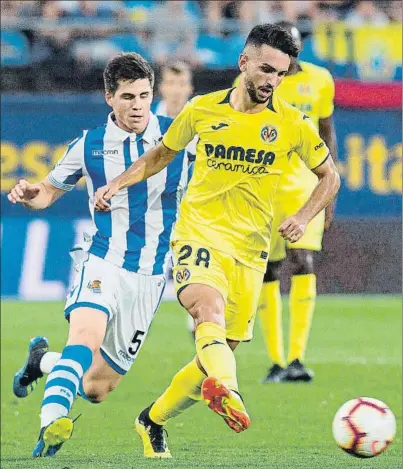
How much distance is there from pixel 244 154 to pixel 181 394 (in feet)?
3.85

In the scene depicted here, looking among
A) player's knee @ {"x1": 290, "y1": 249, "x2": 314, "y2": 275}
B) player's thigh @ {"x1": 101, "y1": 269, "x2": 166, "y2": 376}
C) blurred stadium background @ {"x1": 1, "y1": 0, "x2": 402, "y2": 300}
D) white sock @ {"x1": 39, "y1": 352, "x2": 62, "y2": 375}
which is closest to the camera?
player's thigh @ {"x1": 101, "y1": 269, "x2": 166, "y2": 376}

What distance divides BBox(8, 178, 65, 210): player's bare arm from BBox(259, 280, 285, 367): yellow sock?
3.15m

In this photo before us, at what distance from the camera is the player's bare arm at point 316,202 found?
226 inches

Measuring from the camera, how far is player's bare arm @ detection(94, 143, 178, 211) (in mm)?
6000

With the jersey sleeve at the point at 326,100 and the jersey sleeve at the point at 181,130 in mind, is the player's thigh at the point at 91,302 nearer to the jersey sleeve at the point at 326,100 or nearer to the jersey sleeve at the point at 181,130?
the jersey sleeve at the point at 181,130

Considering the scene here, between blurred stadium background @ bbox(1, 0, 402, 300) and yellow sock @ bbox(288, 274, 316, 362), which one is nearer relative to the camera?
yellow sock @ bbox(288, 274, 316, 362)

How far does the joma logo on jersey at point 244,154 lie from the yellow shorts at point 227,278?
1.45 ft

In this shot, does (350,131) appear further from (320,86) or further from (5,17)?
(320,86)

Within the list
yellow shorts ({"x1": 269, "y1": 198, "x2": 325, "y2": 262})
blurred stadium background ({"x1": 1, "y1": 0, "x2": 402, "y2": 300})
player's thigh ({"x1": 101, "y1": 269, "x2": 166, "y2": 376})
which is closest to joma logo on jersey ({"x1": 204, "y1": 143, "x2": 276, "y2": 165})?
player's thigh ({"x1": 101, "y1": 269, "x2": 166, "y2": 376})

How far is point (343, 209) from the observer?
15.7 metres

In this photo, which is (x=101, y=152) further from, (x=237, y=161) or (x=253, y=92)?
(x=253, y=92)

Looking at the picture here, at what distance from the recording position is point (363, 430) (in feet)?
17.5

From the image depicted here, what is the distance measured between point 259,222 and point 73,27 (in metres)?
10.2

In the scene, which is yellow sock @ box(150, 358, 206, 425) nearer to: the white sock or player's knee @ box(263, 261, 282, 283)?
the white sock
